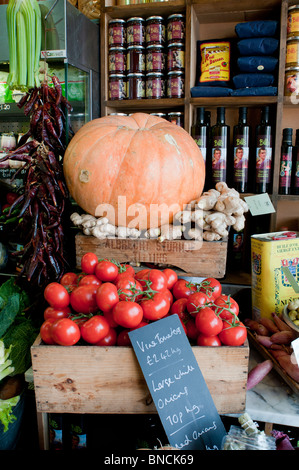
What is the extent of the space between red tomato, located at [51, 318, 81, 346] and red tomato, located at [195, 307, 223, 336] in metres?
0.33

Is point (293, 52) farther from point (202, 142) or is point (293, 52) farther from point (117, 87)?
point (117, 87)

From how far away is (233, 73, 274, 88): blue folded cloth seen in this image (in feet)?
6.81

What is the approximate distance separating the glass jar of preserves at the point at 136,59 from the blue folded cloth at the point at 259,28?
0.59m

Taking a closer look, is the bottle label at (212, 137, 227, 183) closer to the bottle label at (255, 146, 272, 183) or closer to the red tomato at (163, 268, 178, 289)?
the bottle label at (255, 146, 272, 183)

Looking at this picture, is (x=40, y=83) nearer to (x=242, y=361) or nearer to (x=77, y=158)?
(x=77, y=158)

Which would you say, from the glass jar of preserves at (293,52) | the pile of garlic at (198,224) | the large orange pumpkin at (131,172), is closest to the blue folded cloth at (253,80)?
the glass jar of preserves at (293,52)

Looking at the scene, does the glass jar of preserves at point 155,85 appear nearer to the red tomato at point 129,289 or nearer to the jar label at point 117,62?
the jar label at point 117,62

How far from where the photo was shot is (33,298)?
1769 millimetres

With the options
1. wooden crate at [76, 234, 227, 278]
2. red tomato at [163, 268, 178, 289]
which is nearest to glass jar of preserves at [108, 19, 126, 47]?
wooden crate at [76, 234, 227, 278]

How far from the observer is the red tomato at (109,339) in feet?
3.39

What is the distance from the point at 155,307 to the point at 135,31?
187cm

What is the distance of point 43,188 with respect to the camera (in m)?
1.62
